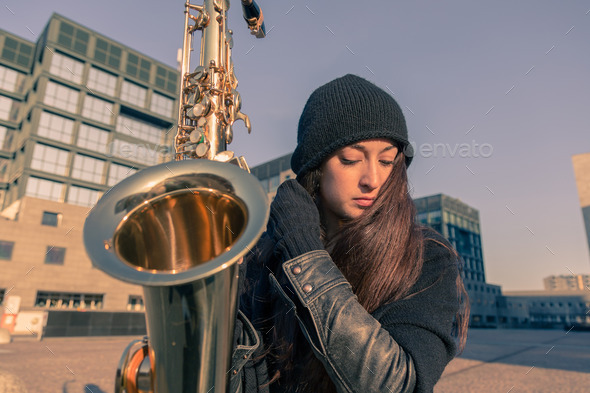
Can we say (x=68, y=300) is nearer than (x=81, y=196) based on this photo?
Yes

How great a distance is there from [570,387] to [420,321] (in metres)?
6.09

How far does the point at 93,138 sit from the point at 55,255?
38.1ft

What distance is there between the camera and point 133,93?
3775cm

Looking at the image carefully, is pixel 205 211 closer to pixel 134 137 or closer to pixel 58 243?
pixel 58 243

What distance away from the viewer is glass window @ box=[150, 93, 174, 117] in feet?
128

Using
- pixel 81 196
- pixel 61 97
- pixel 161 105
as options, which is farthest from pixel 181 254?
pixel 161 105

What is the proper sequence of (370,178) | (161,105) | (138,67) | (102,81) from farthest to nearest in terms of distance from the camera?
(161,105) → (138,67) → (102,81) → (370,178)

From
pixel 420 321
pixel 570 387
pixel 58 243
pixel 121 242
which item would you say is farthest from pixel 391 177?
pixel 58 243

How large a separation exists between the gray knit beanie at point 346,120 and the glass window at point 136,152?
120 ft

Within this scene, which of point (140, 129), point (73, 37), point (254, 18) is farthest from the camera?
point (140, 129)

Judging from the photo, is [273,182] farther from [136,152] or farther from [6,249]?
[6,249]

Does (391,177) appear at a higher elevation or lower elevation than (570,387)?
higher

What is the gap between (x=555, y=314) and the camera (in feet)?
169

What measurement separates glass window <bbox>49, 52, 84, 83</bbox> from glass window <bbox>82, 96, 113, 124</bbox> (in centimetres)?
200
